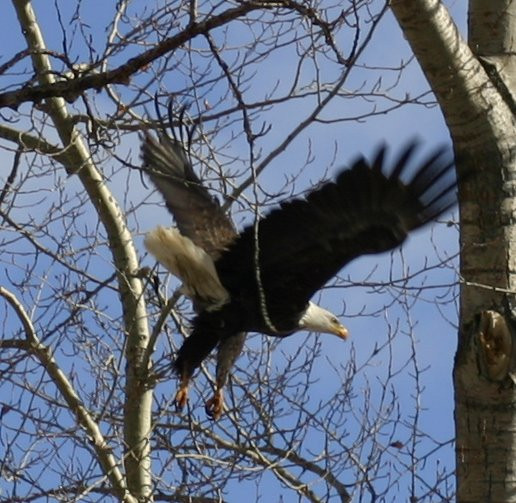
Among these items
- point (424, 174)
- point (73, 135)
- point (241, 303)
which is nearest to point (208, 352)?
point (241, 303)

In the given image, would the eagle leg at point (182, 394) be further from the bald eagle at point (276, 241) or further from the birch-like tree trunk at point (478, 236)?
the birch-like tree trunk at point (478, 236)

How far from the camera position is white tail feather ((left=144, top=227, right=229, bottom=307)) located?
16.4ft

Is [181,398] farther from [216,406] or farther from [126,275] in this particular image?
[126,275]

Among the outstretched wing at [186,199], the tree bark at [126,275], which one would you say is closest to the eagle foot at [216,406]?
the tree bark at [126,275]

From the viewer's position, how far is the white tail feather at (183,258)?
5.01m

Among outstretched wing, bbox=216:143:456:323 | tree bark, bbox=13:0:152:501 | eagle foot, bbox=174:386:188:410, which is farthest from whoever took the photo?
eagle foot, bbox=174:386:188:410

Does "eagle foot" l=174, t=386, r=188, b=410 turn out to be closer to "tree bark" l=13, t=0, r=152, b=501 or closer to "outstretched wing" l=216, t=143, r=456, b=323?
"tree bark" l=13, t=0, r=152, b=501

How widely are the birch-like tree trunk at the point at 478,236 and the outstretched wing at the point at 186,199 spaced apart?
58.5 inches

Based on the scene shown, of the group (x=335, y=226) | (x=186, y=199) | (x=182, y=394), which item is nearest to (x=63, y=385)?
(x=182, y=394)

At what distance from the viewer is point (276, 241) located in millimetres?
4727

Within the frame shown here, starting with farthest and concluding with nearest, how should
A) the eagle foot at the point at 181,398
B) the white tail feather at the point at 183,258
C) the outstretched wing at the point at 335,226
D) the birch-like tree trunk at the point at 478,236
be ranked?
1. the eagle foot at the point at 181,398
2. the white tail feather at the point at 183,258
3. the outstretched wing at the point at 335,226
4. the birch-like tree trunk at the point at 478,236

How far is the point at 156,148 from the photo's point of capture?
5.86m

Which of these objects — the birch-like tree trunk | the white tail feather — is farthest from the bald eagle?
the birch-like tree trunk

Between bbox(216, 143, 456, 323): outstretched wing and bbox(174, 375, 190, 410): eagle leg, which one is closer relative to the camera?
bbox(216, 143, 456, 323): outstretched wing
